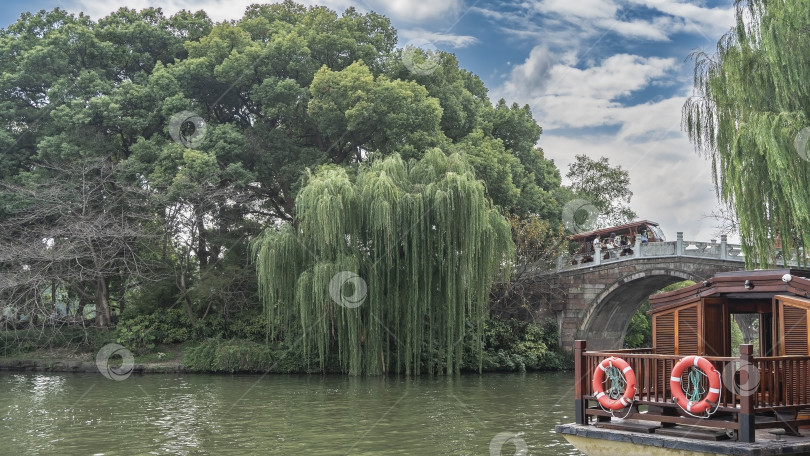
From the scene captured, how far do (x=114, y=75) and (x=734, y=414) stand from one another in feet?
80.3

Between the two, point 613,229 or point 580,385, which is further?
point 613,229

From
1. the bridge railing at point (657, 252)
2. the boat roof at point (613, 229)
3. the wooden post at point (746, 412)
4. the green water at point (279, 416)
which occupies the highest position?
the boat roof at point (613, 229)

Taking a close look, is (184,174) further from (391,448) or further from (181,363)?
(391,448)

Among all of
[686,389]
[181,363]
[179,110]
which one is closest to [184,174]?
[179,110]

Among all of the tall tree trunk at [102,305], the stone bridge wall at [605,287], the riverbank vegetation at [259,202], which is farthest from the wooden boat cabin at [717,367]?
the tall tree trunk at [102,305]

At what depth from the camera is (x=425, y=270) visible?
2036 centimetres

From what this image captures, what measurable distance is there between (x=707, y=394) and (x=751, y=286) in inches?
63.5

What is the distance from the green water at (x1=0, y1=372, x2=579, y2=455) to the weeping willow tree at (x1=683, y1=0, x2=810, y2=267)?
436 cm

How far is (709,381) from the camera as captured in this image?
796cm

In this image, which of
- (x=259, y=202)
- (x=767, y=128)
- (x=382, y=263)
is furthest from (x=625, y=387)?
(x=259, y=202)

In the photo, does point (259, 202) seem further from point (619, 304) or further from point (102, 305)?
point (619, 304)

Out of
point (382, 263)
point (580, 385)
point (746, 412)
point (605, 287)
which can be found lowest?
point (746, 412)

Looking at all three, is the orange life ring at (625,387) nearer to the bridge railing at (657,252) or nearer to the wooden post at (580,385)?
the wooden post at (580,385)

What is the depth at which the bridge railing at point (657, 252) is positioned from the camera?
25422 mm
